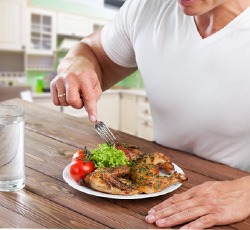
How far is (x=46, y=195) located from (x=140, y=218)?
0.79ft

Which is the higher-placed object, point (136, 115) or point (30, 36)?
point (30, 36)

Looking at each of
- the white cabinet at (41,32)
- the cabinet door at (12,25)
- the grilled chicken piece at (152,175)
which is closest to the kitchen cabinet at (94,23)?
the white cabinet at (41,32)

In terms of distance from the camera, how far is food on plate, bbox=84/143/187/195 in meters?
1.00

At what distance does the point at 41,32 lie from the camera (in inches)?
226

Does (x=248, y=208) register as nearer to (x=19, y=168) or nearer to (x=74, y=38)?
(x=19, y=168)

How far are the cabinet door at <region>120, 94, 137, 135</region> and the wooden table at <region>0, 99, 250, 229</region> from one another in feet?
15.1

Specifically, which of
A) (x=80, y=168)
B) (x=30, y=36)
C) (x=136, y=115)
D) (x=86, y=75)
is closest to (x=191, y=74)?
(x=86, y=75)

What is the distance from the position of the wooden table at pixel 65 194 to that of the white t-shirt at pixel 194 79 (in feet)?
0.48

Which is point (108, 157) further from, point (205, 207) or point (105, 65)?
point (105, 65)

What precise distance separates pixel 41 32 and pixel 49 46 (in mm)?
241

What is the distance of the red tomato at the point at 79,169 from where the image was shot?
106 centimetres

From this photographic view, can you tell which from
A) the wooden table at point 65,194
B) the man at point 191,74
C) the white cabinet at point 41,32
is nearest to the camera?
the wooden table at point 65,194

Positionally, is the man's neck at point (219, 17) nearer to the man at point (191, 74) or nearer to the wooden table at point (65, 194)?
the man at point (191, 74)

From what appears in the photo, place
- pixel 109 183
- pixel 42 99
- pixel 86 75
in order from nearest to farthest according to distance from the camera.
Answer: pixel 109 183 → pixel 86 75 → pixel 42 99
